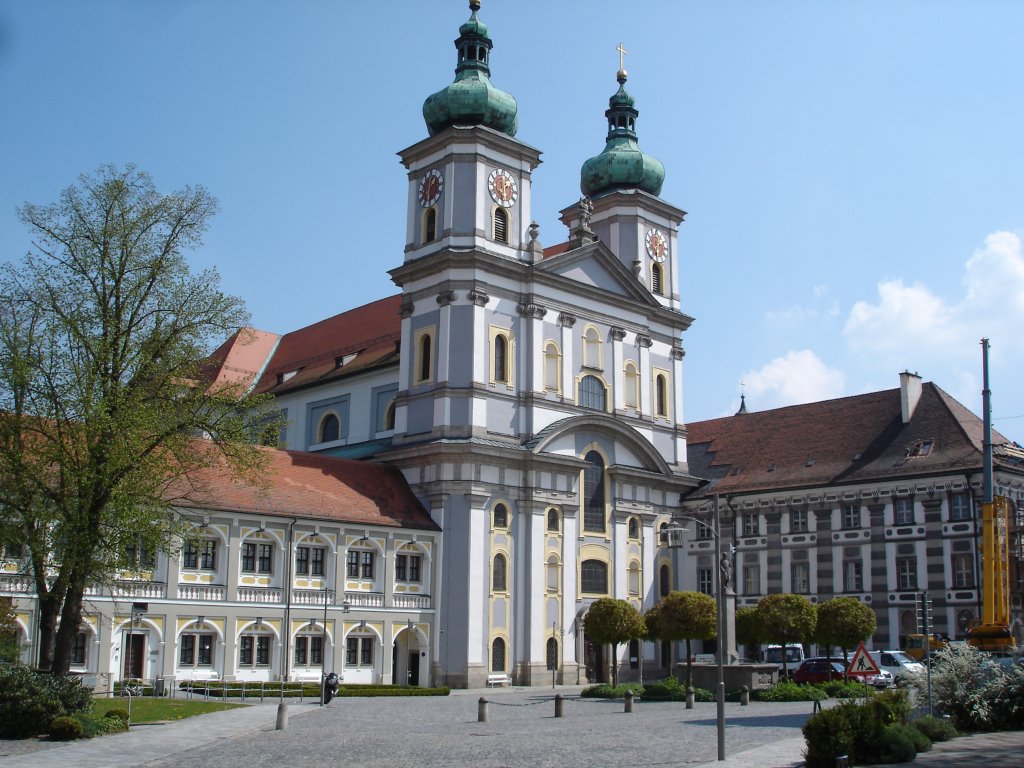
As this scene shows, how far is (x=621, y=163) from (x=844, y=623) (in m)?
31.2

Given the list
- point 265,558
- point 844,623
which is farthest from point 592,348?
point 844,623

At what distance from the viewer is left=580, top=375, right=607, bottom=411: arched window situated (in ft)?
186

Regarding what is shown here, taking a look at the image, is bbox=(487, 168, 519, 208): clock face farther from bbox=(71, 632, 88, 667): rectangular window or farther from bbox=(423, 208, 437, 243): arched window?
bbox=(71, 632, 88, 667): rectangular window

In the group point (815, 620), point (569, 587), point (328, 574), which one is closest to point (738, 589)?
point (569, 587)

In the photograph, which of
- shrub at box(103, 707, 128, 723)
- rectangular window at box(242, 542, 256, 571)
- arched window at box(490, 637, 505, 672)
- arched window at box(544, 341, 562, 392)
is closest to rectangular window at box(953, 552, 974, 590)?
arched window at box(544, 341, 562, 392)

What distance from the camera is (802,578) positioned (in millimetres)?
58812

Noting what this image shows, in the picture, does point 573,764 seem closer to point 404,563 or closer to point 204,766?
point 204,766

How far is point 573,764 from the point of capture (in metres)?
21.4

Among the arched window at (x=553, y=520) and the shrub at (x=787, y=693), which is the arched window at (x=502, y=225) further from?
the shrub at (x=787, y=693)

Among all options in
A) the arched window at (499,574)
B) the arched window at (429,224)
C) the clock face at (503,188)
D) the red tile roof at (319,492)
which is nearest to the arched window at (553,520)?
the arched window at (499,574)

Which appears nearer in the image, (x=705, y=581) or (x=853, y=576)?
(x=853, y=576)

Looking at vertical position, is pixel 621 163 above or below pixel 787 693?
above

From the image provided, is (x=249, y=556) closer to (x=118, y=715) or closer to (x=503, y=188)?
(x=118, y=715)

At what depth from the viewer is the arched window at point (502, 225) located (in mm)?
54772
